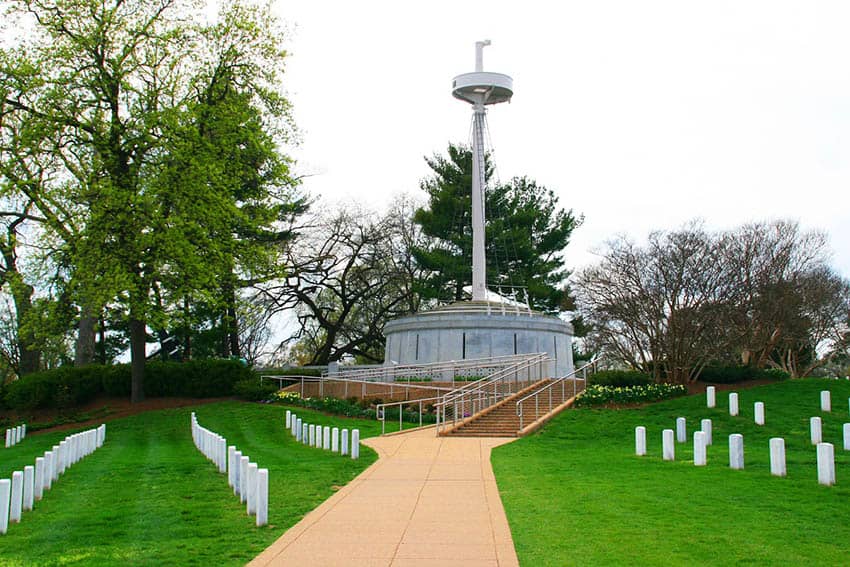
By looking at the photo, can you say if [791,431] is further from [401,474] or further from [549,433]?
[401,474]

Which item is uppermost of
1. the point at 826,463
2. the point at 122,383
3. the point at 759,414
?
the point at 122,383

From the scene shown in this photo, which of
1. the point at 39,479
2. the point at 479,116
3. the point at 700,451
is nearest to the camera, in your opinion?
the point at 39,479

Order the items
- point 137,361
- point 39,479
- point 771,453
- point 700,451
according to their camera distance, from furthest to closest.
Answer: point 137,361
point 700,451
point 771,453
point 39,479

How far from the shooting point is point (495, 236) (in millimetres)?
47531

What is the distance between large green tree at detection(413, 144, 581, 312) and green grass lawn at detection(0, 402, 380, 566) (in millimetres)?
25464

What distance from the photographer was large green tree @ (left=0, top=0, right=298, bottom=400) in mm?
27609

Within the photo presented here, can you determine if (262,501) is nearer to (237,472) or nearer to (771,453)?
(237,472)

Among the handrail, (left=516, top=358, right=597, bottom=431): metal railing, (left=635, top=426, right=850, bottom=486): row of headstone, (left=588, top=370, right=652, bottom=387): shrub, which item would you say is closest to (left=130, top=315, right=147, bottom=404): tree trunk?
the handrail

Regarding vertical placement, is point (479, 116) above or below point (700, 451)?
above

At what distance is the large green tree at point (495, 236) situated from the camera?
47625 mm

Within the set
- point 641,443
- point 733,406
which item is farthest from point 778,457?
point 733,406

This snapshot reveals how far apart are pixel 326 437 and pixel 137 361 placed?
14919mm

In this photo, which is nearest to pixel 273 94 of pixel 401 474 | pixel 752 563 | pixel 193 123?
pixel 193 123

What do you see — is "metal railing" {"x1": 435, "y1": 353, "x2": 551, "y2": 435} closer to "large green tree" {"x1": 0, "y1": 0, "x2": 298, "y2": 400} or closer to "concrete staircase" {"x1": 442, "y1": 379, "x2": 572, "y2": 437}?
"concrete staircase" {"x1": 442, "y1": 379, "x2": 572, "y2": 437}
